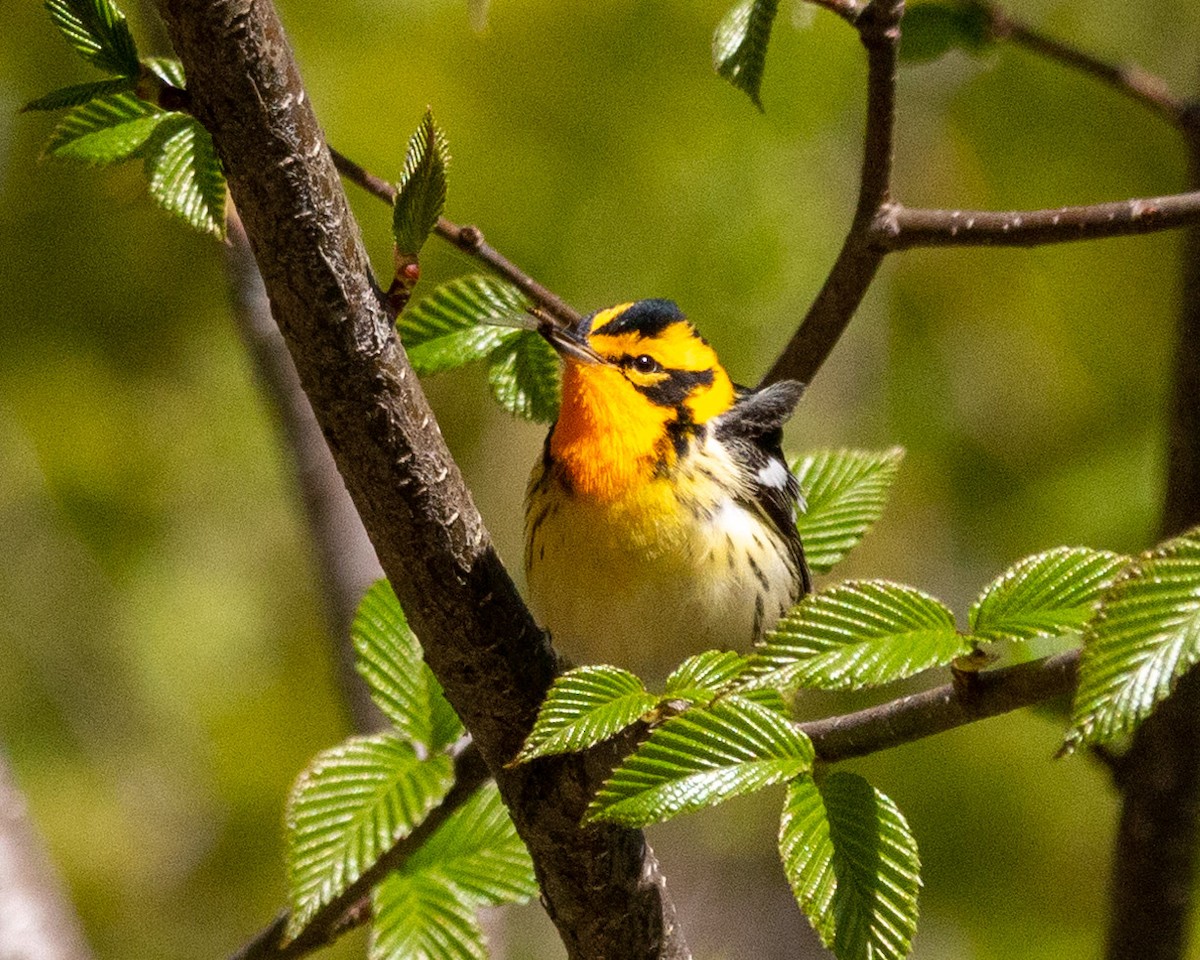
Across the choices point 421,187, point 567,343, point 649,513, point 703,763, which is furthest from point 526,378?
point 703,763

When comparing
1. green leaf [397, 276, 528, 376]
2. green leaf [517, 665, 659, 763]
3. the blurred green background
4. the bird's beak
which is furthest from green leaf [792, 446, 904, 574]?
the blurred green background

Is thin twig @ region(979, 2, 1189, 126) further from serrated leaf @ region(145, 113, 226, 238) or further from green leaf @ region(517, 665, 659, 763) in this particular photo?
green leaf @ region(517, 665, 659, 763)

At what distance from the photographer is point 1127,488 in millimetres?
5402

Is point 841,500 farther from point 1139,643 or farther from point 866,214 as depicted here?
point 1139,643

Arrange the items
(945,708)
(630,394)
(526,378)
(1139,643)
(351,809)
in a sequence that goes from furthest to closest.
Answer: (630,394) → (526,378) → (351,809) → (945,708) → (1139,643)

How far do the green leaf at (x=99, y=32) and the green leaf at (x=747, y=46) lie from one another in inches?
30.2

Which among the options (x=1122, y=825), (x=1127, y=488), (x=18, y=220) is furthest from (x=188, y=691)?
(x=1122, y=825)

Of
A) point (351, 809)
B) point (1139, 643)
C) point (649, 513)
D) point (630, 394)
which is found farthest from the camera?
point (630, 394)

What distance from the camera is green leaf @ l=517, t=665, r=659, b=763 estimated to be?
5.31 feet

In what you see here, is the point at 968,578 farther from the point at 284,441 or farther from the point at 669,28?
the point at 284,441

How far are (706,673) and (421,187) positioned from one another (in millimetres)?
637

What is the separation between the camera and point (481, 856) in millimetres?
2568

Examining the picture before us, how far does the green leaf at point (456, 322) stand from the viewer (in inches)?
95.8

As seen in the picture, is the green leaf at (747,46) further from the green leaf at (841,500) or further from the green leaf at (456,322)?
the green leaf at (841,500)
